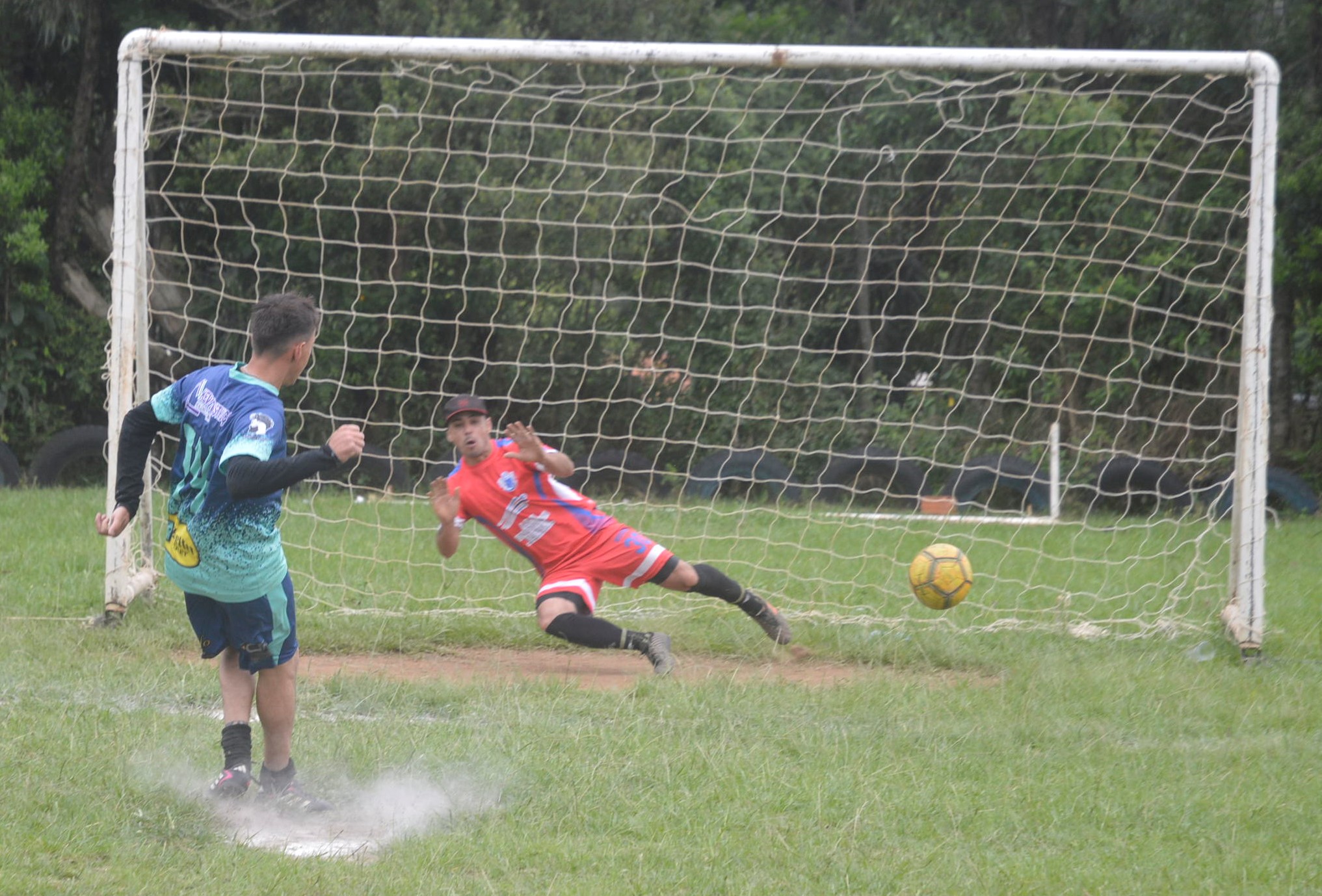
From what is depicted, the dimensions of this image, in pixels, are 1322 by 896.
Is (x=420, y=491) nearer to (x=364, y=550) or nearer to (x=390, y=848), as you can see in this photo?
(x=364, y=550)

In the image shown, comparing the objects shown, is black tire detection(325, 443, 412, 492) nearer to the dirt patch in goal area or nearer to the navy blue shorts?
the dirt patch in goal area

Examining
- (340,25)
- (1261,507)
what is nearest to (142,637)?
(1261,507)

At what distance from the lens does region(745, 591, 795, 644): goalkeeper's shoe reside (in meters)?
6.48

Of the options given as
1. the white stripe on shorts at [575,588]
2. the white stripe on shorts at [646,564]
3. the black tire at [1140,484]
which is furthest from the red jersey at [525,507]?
the black tire at [1140,484]

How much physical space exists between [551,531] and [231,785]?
2.49 metres

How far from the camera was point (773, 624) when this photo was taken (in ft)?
21.3

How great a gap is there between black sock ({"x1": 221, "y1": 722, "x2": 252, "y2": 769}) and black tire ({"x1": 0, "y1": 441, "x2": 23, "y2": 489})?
30.6 feet

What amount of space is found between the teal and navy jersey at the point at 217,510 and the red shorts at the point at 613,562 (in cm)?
232

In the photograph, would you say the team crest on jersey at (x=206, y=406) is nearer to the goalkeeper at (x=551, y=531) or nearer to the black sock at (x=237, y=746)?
the black sock at (x=237, y=746)

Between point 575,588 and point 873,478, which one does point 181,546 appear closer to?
point 575,588

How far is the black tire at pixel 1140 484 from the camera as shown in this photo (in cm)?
1210

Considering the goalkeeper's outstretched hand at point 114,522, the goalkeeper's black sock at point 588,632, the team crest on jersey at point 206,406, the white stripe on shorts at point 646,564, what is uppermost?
the team crest on jersey at point 206,406

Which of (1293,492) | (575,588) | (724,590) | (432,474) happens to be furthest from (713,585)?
(1293,492)

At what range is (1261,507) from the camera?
6559 mm
